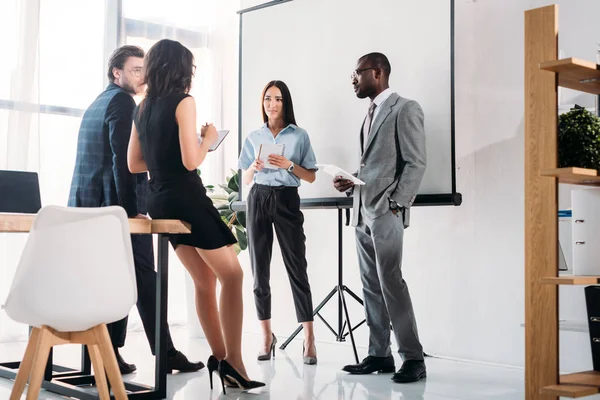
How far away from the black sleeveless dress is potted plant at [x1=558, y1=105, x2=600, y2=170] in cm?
137

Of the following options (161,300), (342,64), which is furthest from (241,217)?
(161,300)

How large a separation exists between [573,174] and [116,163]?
212cm

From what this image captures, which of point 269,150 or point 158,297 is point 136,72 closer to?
point 269,150

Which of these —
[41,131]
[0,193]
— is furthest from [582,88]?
[41,131]

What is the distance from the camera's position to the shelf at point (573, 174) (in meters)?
2.13

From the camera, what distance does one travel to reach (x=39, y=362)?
2297 mm

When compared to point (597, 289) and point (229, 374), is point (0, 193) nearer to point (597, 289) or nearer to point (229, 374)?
point (229, 374)

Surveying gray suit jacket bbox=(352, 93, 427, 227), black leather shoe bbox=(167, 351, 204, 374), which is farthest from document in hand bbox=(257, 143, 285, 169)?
black leather shoe bbox=(167, 351, 204, 374)

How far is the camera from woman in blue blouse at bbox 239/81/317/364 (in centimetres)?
409

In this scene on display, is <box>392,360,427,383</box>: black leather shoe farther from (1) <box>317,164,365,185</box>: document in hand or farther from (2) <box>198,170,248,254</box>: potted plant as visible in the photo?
(2) <box>198,170,248,254</box>: potted plant

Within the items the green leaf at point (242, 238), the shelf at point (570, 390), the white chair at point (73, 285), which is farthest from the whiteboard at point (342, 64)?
the white chair at point (73, 285)

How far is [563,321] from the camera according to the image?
362 cm

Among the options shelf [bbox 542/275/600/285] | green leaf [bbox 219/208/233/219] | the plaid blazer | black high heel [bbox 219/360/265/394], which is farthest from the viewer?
green leaf [bbox 219/208/233/219]

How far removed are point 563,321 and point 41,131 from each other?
3.55m
